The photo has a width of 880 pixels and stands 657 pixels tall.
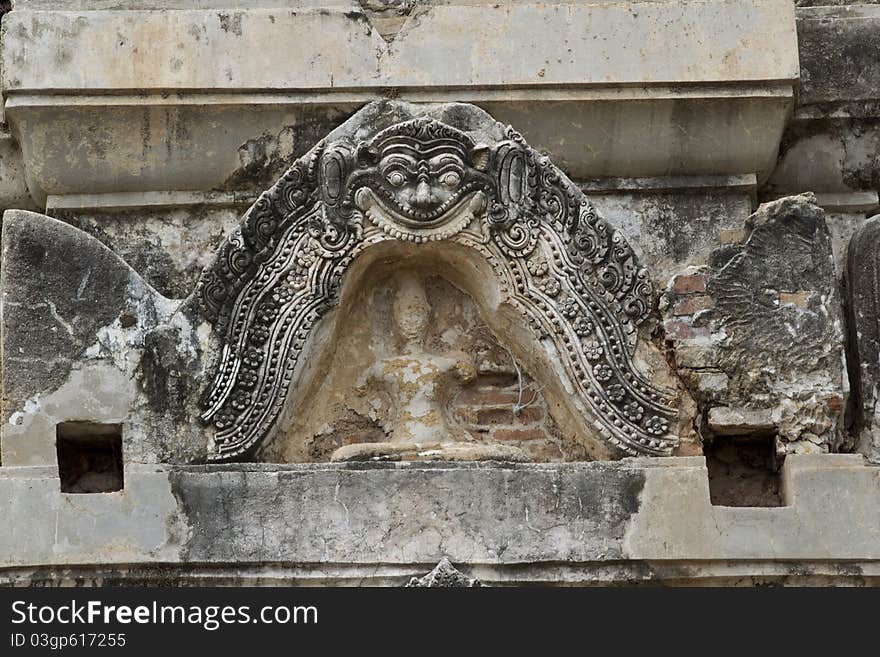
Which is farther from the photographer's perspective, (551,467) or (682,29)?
(682,29)

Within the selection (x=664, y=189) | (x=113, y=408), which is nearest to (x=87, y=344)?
(x=113, y=408)

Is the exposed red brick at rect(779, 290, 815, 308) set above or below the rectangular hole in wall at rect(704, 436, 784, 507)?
above

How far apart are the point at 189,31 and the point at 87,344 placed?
1.27 metres

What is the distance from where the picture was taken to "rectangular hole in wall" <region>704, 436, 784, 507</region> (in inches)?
376

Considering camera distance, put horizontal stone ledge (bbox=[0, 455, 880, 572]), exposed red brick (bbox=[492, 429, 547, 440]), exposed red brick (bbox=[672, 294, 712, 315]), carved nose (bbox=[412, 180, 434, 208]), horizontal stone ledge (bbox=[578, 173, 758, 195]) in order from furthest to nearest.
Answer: horizontal stone ledge (bbox=[578, 173, 758, 195]) → exposed red brick (bbox=[492, 429, 547, 440]) → exposed red brick (bbox=[672, 294, 712, 315]) → carved nose (bbox=[412, 180, 434, 208]) → horizontal stone ledge (bbox=[0, 455, 880, 572])

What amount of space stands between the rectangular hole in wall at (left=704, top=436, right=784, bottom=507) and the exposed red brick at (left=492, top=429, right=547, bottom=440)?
1.90 feet

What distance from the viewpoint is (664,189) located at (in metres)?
10.1

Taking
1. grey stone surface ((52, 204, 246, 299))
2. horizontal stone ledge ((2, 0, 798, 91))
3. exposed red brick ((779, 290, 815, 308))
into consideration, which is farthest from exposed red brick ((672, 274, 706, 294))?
grey stone surface ((52, 204, 246, 299))

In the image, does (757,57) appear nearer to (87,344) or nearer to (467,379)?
(467,379)

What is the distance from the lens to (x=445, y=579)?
29.9 feet

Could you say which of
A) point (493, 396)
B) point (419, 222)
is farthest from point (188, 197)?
point (493, 396)

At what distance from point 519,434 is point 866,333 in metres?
1.27

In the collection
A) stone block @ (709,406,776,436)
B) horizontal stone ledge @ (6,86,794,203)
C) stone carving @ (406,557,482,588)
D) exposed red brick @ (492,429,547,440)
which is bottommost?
stone carving @ (406,557,482,588)

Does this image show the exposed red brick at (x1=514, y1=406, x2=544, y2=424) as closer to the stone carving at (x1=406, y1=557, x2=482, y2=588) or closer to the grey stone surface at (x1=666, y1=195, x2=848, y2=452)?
the grey stone surface at (x1=666, y1=195, x2=848, y2=452)
